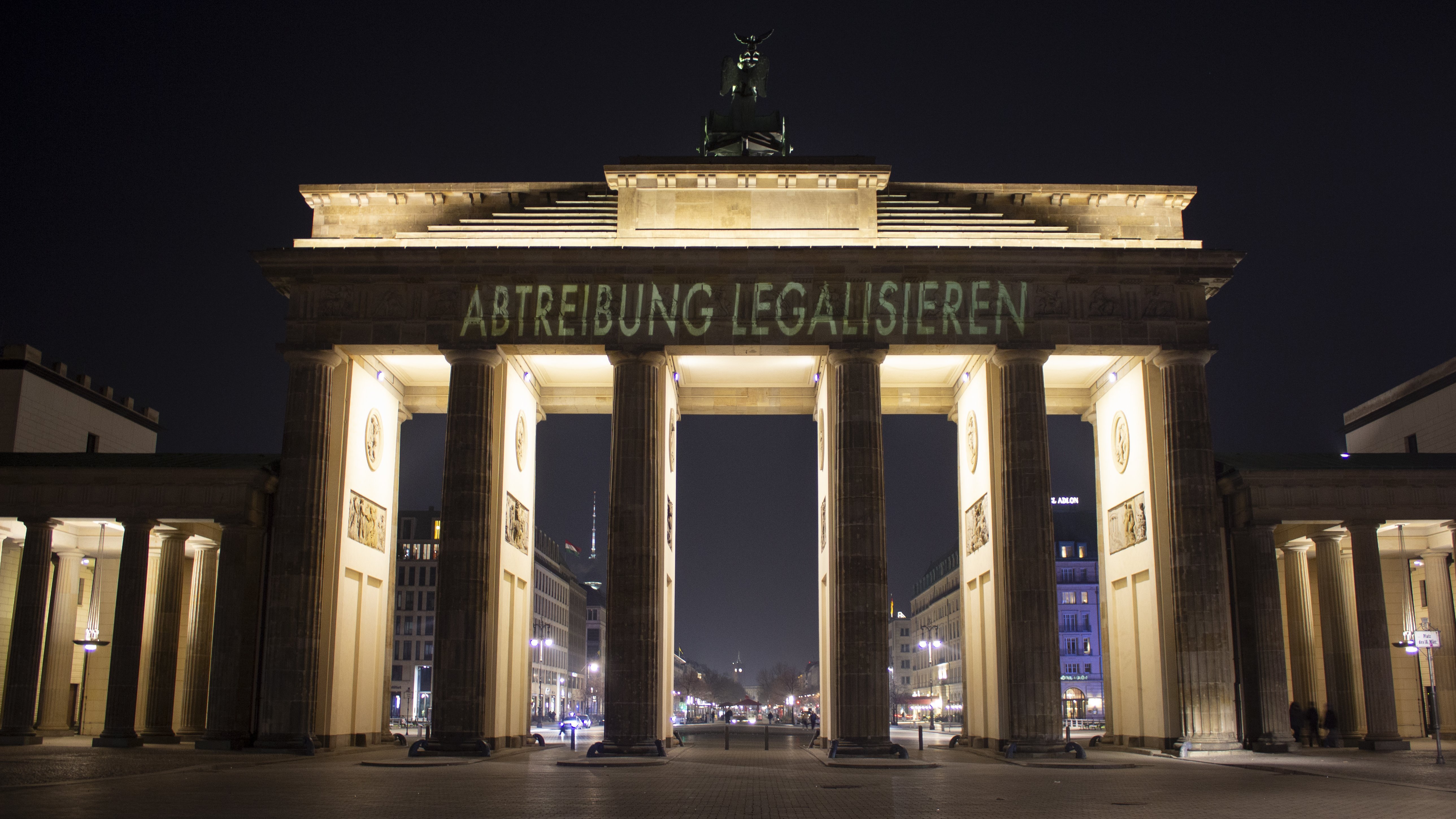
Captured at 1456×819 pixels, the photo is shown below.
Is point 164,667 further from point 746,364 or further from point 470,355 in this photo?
point 746,364

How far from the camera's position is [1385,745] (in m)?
34.7

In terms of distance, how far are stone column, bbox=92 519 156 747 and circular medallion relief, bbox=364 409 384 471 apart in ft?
23.0

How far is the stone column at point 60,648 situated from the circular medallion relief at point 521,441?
18005 millimetres

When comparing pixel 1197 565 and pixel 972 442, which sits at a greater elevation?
pixel 972 442

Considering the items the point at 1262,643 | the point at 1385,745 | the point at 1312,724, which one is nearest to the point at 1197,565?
the point at 1262,643

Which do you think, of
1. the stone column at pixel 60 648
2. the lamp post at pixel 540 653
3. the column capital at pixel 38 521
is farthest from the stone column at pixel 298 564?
the lamp post at pixel 540 653

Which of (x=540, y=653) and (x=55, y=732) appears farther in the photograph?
(x=540, y=653)

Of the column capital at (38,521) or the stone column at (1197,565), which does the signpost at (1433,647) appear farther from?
the column capital at (38,521)

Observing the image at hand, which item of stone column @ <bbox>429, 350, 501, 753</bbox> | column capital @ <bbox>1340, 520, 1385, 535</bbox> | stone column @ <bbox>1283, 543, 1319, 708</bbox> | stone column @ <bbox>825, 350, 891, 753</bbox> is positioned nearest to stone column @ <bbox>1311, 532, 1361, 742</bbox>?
stone column @ <bbox>1283, 543, 1319, 708</bbox>

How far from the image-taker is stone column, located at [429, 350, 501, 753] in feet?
111

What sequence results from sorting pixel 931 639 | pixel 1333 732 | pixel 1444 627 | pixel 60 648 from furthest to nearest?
pixel 931 639
pixel 60 648
pixel 1444 627
pixel 1333 732

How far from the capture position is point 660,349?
120ft

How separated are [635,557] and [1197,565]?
17.0 metres

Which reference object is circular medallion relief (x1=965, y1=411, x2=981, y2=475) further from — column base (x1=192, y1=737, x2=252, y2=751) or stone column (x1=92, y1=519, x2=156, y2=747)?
stone column (x1=92, y1=519, x2=156, y2=747)
